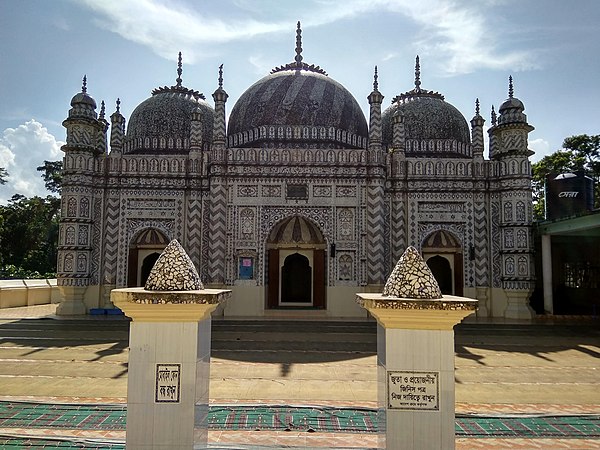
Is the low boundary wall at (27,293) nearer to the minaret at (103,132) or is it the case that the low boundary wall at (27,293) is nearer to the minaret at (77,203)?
the minaret at (77,203)

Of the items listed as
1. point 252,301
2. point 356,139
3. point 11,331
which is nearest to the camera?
point 11,331

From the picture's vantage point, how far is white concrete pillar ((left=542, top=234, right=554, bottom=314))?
18953 mm

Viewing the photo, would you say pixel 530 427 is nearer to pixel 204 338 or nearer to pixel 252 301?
pixel 204 338

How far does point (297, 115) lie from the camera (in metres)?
21.5

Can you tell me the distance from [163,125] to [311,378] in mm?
17749

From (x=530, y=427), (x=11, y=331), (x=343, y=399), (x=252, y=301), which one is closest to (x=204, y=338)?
(x=343, y=399)

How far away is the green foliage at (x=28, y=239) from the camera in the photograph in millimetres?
37281

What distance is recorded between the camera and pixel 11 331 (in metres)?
14.6

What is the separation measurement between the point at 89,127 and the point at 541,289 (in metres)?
20.0

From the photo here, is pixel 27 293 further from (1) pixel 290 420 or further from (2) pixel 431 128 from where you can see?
(1) pixel 290 420

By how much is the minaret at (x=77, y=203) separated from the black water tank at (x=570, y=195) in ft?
62.9

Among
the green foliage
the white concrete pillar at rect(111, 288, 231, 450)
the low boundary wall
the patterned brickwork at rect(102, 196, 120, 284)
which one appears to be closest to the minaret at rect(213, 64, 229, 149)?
the patterned brickwork at rect(102, 196, 120, 284)

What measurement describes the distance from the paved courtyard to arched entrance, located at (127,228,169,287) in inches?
156

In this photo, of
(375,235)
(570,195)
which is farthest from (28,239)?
(570,195)
